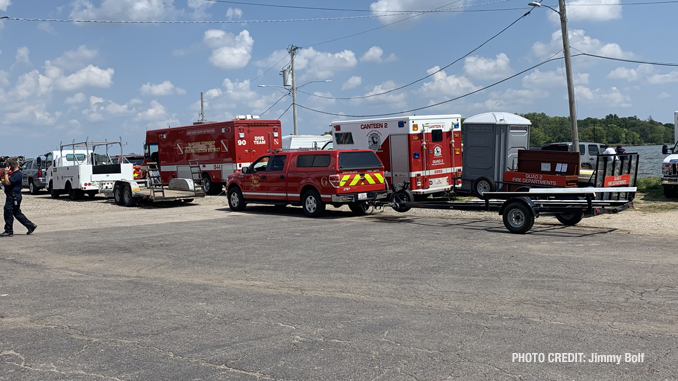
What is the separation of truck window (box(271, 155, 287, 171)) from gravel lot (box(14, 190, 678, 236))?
96.1 inches

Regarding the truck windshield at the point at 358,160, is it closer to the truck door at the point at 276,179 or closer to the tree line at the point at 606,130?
the truck door at the point at 276,179

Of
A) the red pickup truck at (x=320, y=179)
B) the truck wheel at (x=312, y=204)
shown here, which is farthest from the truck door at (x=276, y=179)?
the truck wheel at (x=312, y=204)

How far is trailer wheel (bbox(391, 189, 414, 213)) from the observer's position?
15360 mm

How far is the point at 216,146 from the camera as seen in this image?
2419 cm

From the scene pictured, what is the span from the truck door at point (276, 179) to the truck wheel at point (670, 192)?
1171 cm

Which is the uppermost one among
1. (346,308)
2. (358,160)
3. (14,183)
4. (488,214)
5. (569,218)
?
(358,160)

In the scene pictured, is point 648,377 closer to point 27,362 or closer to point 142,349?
point 142,349

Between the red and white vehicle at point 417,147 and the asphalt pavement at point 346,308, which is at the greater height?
the red and white vehicle at point 417,147

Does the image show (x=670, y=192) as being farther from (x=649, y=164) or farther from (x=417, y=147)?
(x=649, y=164)

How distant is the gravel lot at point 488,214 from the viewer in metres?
13.0

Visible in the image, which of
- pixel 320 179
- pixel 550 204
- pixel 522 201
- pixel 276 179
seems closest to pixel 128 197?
pixel 276 179

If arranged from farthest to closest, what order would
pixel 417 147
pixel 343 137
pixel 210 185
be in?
pixel 210 185 < pixel 343 137 < pixel 417 147

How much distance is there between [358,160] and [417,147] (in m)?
2.60

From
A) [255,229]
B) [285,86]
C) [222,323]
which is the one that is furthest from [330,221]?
[285,86]
